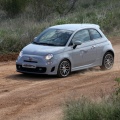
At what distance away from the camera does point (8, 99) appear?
43.7 feet

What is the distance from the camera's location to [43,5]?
3469 centimetres

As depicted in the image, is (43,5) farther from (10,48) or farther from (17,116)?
(17,116)

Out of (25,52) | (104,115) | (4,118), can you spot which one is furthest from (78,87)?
(104,115)

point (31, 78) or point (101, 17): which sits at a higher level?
point (101, 17)

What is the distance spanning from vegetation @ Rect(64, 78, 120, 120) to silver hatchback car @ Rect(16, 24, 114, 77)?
656 centimetres

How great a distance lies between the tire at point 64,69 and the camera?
16.4 m

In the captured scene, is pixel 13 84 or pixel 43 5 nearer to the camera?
pixel 13 84

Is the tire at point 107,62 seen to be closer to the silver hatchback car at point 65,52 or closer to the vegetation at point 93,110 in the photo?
the silver hatchback car at point 65,52

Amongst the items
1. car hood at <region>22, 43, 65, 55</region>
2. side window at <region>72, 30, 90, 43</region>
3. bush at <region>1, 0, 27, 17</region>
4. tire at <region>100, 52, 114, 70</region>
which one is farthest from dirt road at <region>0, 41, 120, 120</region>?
bush at <region>1, 0, 27, 17</region>

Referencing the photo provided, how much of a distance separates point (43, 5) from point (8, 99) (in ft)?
71.8

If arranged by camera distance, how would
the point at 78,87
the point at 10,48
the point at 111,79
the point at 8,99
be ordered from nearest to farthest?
1. the point at 8,99
2. the point at 78,87
3. the point at 111,79
4. the point at 10,48

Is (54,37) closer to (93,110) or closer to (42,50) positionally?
(42,50)

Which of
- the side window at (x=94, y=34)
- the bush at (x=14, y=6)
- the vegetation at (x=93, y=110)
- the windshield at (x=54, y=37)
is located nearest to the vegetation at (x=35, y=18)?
the bush at (x=14, y=6)

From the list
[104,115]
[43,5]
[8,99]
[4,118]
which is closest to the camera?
[104,115]
